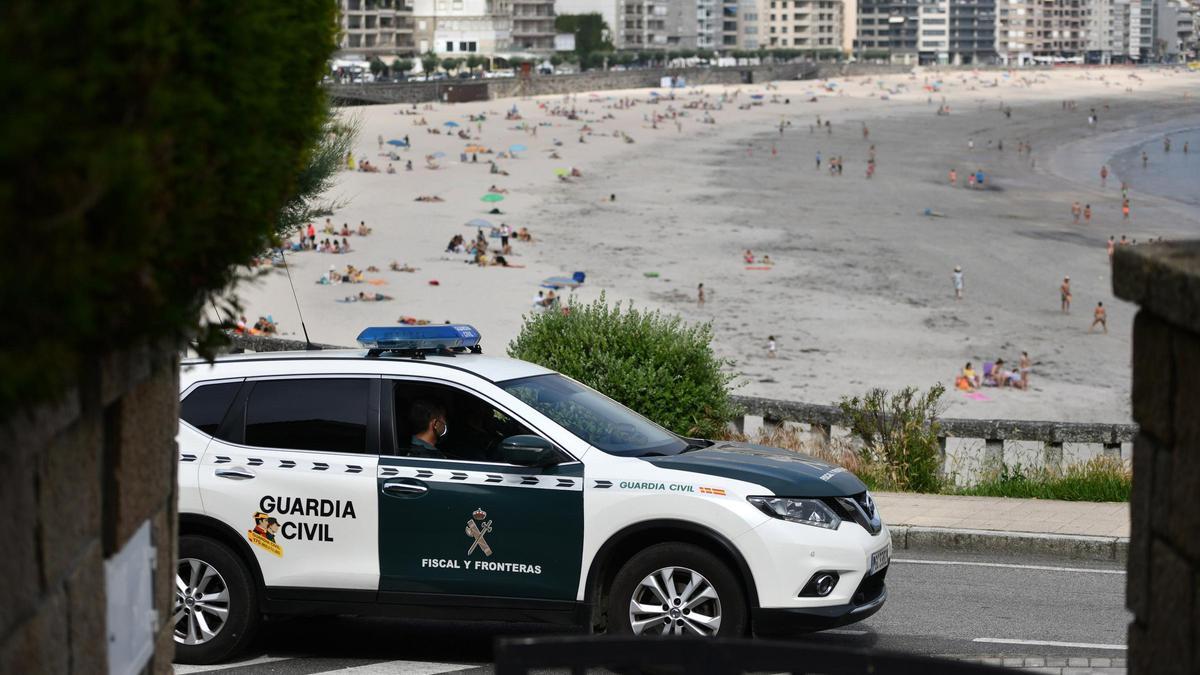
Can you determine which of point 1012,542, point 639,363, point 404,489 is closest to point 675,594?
point 404,489

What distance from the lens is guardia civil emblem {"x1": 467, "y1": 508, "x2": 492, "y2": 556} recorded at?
787 cm

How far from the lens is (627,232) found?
162 feet

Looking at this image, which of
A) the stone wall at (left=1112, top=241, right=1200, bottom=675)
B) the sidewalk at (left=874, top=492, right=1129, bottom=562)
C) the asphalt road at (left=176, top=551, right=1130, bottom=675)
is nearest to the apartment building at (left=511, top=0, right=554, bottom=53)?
the sidewalk at (left=874, top=492, right=1129, bottom=562)

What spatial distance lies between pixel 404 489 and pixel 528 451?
0.74 meters

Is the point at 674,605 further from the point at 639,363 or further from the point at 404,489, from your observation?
the point at 639,363

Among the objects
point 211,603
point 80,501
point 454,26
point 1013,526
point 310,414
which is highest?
point 454,26

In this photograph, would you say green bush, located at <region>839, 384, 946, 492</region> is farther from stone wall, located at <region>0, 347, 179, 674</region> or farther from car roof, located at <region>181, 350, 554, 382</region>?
stone wall, located at <region>0, 347, 179, 674</region>

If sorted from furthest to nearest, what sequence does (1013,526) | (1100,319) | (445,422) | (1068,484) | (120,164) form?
1. (1100,319)
2. (1068,484)
3. (1013,526)
4. (445,422)
5. (120,164)

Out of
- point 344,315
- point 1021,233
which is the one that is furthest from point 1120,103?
point 344,315

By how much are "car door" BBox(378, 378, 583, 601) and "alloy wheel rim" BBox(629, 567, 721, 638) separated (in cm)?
38

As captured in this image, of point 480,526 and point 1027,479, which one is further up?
point 480,526

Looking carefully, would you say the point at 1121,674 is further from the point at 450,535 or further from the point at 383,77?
the point at 383,77

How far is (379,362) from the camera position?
8.51 meters

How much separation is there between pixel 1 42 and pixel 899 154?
84.3 meters
